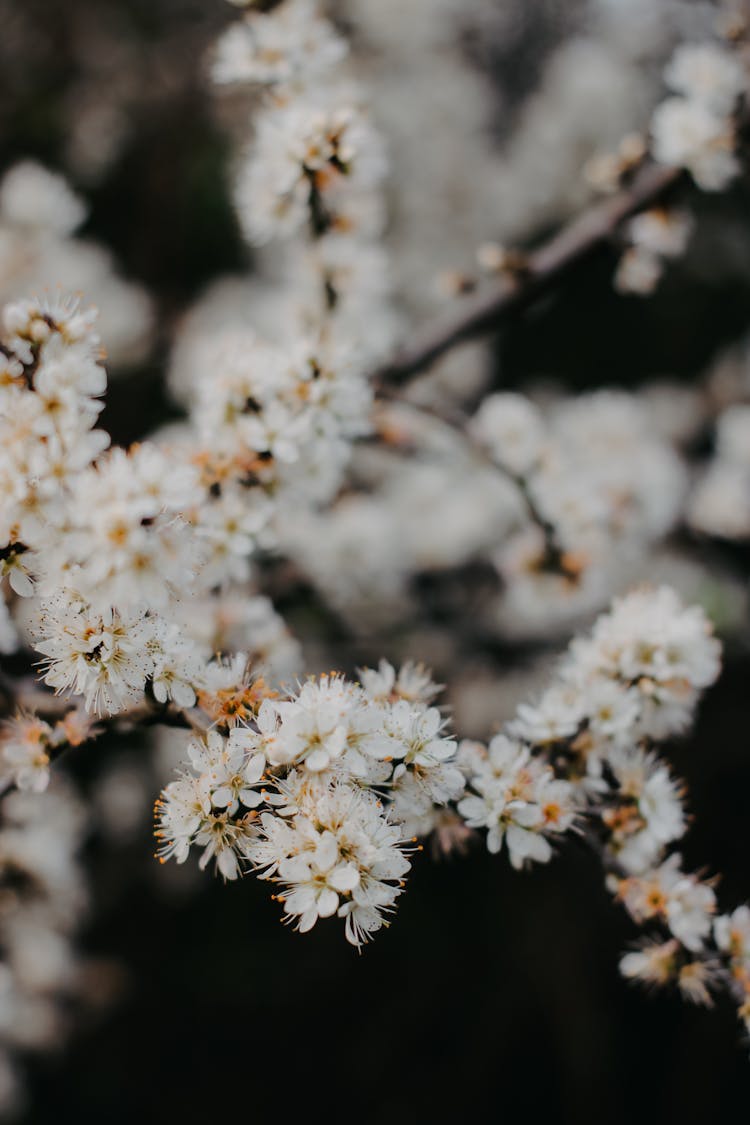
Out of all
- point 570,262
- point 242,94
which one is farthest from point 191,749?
point 242,94

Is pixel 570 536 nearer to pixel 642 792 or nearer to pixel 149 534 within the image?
pixel 642 792

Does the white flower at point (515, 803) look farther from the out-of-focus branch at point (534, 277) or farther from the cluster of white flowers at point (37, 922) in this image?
the cluster of white flowers at point (37, 922)

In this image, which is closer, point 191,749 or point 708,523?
point 191,749

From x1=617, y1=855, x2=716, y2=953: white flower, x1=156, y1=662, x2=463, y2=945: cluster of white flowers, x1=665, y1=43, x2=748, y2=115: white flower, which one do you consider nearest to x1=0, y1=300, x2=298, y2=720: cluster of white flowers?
x1=156, y1=662, x2=463, y2=945: cluster of white flowers

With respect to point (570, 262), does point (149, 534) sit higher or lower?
lower

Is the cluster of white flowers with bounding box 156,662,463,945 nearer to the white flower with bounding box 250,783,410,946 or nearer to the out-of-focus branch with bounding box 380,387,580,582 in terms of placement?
the white flower with bounding box 250,783,410,946

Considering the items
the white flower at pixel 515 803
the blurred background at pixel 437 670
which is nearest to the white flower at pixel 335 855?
the white flower at pixel 515 803
